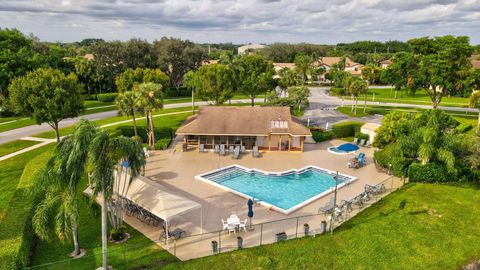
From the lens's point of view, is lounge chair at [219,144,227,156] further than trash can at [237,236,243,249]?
Yes

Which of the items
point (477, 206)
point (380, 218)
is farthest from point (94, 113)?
point (477, 206)

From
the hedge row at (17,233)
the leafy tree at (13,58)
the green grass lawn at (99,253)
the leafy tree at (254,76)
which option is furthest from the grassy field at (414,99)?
the hedge row at (17,233)

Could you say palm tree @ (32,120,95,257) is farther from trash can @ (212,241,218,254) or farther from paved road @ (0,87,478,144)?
paved road @ (0,87,478,144)

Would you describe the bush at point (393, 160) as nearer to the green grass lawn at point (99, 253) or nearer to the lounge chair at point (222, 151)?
the lounge chair at point (222, 151)

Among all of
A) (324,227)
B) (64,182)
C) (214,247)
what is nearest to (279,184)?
(324,227)

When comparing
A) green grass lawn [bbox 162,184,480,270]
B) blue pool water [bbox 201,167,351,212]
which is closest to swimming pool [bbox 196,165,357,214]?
blue pool water [bbox 201,167,351,212]

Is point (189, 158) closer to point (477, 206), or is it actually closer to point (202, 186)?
point (202, 186)
